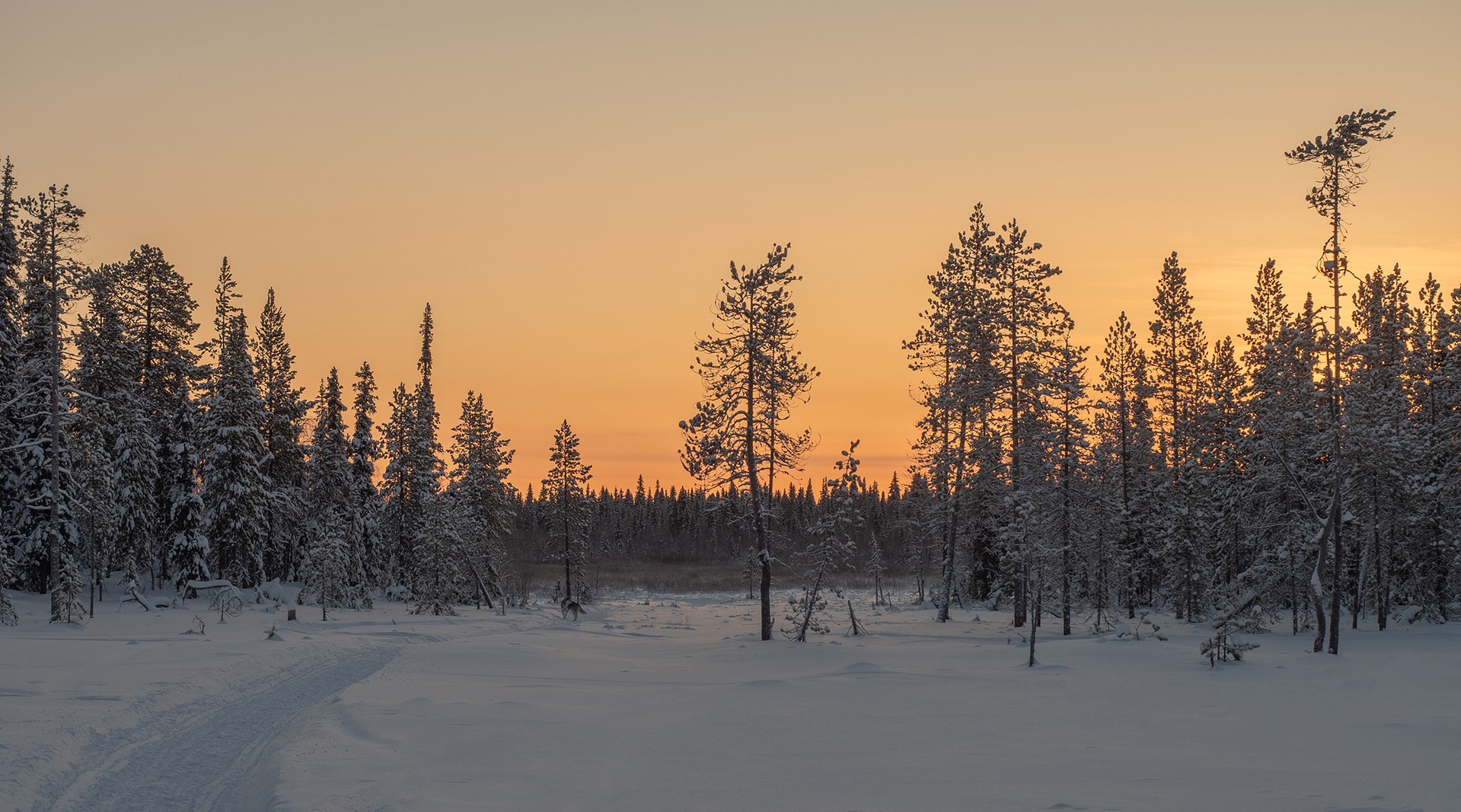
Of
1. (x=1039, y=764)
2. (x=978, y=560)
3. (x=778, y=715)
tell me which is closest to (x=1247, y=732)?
(x=1039, y=764)

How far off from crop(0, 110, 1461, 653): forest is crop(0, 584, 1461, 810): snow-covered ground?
3.77 m

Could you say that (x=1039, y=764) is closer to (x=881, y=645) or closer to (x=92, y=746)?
(x=92, y=746)

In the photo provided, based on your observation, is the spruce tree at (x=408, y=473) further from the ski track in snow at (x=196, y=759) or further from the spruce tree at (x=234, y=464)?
the ski track in snow at (x=196, y=759)

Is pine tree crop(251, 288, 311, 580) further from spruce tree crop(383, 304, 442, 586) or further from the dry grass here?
the dry grass

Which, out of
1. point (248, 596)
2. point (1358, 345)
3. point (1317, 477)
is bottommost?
point (248, 596)

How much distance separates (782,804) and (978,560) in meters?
42.2

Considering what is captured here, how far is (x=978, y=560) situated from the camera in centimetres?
5125

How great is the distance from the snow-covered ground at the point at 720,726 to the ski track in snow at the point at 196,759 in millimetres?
62

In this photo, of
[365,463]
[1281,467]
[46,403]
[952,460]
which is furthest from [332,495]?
[1281,467]

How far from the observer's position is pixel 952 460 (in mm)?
38250

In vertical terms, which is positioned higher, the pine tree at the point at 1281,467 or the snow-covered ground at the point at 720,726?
the pine tree at the point at 1281,467

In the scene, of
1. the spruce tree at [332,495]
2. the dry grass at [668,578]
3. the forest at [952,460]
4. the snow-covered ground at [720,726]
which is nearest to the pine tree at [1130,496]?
the forest at [952,460]

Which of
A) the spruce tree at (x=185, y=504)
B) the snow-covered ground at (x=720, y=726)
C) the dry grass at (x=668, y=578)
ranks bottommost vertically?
the dry grass at (x=668, y=578)

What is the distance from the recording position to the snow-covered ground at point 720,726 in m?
11.5
